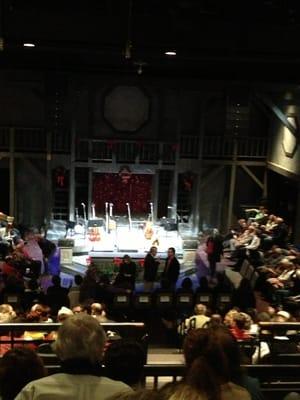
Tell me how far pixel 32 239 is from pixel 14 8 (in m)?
8.83

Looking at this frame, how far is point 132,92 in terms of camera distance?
724 inches

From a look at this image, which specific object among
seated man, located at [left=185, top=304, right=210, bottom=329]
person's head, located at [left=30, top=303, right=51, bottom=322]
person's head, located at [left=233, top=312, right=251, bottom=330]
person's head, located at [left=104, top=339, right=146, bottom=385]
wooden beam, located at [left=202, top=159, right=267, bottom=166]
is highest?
person's head, located at [left=104, top=339, right=146, bottom=385]

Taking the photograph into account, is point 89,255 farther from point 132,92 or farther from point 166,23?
point 166,23

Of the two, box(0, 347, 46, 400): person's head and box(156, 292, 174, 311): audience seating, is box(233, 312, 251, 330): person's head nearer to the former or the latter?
box(156, 292, 174, 311): audience seating

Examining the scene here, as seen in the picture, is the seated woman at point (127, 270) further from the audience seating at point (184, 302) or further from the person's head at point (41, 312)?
the person's head at point (41, 312)

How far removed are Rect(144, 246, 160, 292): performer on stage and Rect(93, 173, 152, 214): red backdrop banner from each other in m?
5.90

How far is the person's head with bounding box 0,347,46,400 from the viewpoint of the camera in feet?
8.12

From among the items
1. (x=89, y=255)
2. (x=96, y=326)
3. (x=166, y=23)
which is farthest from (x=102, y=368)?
(x=89, y=255)

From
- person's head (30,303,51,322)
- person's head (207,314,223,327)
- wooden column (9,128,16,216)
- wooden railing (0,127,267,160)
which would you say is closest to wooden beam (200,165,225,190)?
wooden railing (0,127,267,160)

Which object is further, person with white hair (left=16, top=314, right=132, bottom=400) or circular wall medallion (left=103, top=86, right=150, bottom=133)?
circular wall medallion (left=103, top=86, right=150, bottom=133)

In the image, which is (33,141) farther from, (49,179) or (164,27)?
(164,27)

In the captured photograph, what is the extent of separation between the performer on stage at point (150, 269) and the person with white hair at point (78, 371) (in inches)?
384

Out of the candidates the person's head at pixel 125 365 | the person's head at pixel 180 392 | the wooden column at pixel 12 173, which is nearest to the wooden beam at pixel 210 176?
the wooden column at pixel 12 173

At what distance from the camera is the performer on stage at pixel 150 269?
12336mm
